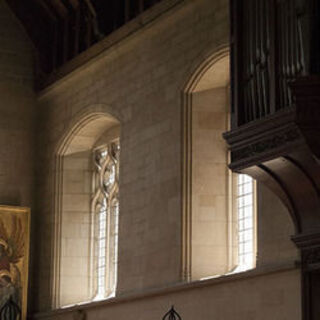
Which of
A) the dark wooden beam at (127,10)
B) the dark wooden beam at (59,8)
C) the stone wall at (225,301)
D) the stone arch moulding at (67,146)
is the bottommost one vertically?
the stone wall at (225,301)

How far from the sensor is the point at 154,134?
1702 cm

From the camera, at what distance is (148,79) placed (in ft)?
57.3

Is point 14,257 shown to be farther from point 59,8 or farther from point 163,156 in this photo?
point 59,8

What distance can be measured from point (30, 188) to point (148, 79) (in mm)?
4262

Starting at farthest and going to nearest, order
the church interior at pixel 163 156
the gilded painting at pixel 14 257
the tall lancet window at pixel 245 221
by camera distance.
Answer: the gilded painting at pixel 14 257 → the tall lancet window at pixel 245 221 → the church interior at pixel 163 156

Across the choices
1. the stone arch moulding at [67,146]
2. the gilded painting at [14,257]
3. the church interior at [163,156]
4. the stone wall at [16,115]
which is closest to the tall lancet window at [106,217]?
the church interior at [163,156]

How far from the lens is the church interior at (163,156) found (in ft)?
36.8

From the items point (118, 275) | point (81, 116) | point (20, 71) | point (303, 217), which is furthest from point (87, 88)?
point (303, 217)

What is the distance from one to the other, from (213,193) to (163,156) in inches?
44.8

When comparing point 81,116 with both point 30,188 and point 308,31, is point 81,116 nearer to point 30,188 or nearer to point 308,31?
point 30,188

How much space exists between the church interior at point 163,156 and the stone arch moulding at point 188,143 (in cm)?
2

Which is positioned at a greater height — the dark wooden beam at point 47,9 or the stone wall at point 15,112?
the dark wooden beam at point 47,9

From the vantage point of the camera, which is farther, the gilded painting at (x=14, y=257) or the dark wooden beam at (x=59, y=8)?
the dark wooden beam at (x=59, y=8)

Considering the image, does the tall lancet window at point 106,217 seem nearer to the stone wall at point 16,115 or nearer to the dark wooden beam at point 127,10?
the stone wall at point 16,115
